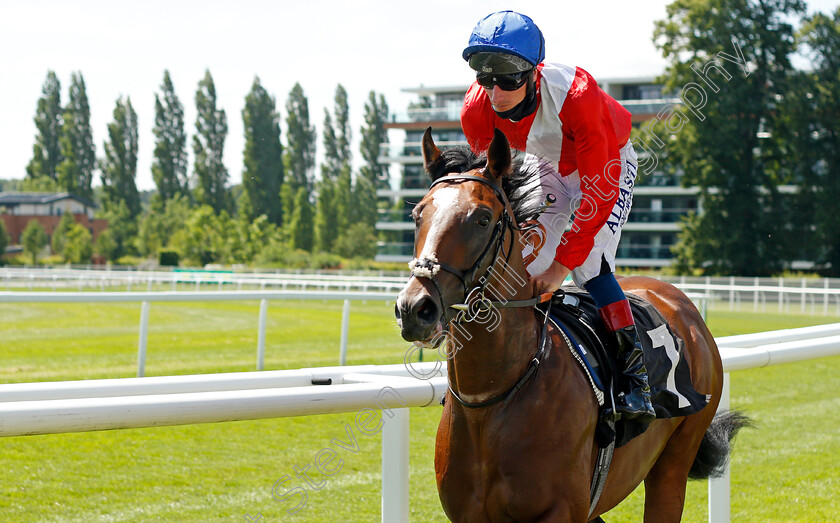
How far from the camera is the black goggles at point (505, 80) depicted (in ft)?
8.02

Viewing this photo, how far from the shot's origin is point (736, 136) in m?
33.0

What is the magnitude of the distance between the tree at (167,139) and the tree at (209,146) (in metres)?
2.74

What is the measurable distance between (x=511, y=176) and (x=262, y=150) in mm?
61835

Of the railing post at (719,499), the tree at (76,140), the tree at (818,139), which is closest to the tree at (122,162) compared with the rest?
the tree at (76,140)

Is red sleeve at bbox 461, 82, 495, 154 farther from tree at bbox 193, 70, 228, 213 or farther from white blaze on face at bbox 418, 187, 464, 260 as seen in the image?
tree at bbox 193, 70, 228, 213

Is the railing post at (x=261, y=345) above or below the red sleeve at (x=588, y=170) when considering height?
below

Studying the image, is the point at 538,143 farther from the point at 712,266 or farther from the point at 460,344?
the point at 712,266

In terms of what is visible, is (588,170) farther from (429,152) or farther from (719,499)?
(719,499)

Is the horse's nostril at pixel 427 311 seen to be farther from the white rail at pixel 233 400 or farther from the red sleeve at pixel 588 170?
the red sleeve at pixel 588 170

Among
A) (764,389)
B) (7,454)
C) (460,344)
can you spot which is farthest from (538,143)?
(764,389)

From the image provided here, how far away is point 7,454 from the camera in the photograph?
512 cm

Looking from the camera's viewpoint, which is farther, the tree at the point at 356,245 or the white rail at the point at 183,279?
the tree at the point at 356,245

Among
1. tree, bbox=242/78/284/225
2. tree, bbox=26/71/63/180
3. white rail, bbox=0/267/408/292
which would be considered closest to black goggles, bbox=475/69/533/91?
white rail, bbox=0/267/408/292

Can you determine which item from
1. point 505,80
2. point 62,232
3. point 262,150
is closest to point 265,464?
point 505,80
